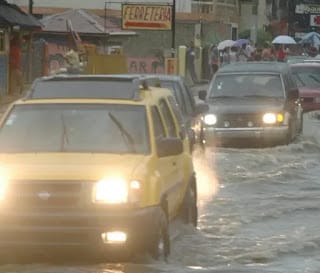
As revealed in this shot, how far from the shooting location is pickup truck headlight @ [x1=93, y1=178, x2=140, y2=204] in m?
9.73

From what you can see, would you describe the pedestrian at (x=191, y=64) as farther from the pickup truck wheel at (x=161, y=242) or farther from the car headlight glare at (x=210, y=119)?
the pickup truck wheel at (x=161, y=242)

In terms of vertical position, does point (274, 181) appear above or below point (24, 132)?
below

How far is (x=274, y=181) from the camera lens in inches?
740

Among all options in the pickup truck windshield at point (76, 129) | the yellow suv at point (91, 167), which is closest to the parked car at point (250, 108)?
the yellow suv at point (91, 167)

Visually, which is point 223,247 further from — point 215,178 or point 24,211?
point 215,178

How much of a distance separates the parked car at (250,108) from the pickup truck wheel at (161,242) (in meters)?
10.9

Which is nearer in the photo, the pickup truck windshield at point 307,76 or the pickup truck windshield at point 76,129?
the pickup truck windshield at point 76,129

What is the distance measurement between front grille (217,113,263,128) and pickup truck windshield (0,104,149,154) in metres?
11.6

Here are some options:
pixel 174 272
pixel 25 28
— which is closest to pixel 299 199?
pixel 174 272

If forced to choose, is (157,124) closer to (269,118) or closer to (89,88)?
(89,88)

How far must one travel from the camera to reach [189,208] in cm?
1269

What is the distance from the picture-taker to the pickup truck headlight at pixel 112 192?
9.73 m

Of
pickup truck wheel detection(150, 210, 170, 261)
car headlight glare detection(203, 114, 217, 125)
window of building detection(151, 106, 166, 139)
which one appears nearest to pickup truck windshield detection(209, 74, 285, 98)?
car headlight glare detection(203, 114, 217, 125)

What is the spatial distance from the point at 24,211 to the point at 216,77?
48.6ft
